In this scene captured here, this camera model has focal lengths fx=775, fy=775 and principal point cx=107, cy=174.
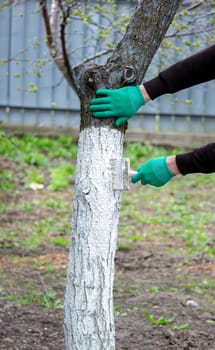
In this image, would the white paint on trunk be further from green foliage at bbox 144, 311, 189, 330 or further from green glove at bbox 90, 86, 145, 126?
green foliage at bbox 144, 311, 189, 330

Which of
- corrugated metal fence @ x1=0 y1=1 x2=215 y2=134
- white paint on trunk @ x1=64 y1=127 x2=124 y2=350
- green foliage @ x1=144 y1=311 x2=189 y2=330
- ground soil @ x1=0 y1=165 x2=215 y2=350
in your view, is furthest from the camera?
corrugated metal fence @ x1=0 y1=1 x2=215 y2=134

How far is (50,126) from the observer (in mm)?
11742

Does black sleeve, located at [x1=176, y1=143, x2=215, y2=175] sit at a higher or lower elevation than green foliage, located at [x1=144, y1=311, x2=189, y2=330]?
higher

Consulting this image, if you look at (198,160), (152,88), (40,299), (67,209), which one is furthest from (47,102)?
(198,160)

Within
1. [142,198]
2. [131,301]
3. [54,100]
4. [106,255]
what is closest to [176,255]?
[131,301]

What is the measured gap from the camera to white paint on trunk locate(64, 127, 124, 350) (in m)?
3.73

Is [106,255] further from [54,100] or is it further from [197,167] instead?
[54,100]

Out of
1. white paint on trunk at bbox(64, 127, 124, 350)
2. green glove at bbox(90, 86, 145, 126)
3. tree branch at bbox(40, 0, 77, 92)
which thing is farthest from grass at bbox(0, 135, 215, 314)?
green glove at bbox(90, 86, 145, 126)

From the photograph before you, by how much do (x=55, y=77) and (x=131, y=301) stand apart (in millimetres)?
6478

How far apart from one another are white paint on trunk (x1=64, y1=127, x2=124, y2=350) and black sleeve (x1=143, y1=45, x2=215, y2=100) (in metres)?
0.29

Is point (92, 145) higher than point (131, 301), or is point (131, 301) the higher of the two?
point (92, 145)

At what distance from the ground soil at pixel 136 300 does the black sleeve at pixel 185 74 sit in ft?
5.22

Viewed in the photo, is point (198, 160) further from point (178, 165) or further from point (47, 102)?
point (47, 102)

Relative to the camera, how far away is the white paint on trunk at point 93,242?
373 centimetres
